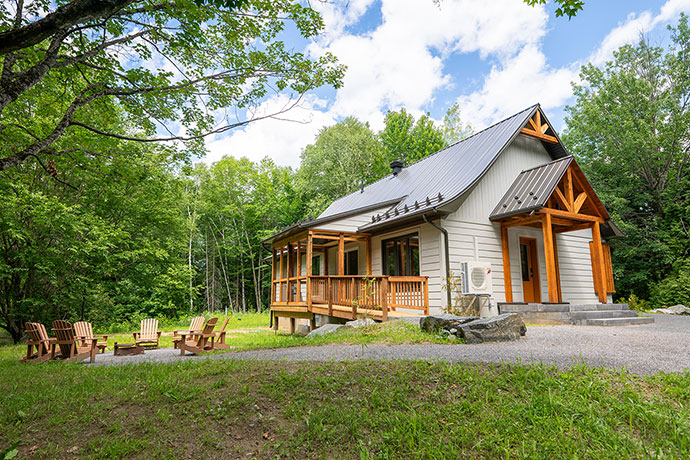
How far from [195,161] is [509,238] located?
14.1 metres

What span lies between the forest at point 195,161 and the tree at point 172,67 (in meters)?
0.04

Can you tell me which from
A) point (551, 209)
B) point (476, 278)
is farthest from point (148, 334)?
point (551, 209)

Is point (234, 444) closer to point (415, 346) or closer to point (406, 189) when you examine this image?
point (415, 346)

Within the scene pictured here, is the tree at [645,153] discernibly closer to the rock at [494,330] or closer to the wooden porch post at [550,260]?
the wooden porch post at [550,260]

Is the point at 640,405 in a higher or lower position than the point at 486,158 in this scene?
lower

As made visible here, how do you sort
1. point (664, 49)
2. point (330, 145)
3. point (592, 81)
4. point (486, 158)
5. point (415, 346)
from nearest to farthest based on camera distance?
1. point (415, 346)
2. point (486, 158)
3. point (664, 49)
4. point (592, 81)
5. point (330, 145)

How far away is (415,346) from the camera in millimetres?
6703

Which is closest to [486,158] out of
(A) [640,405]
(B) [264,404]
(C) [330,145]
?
(A) [640,405]

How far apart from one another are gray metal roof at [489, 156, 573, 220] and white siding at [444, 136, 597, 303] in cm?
27

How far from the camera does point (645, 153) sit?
2023 centimetres

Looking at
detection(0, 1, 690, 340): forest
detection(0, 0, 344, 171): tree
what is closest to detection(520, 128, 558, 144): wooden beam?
detection(0, 0, 344, 171): tree

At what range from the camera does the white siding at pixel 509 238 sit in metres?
11.0

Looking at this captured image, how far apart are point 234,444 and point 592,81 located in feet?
95.1

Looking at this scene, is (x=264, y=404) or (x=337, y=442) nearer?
(x=337, y=442)
